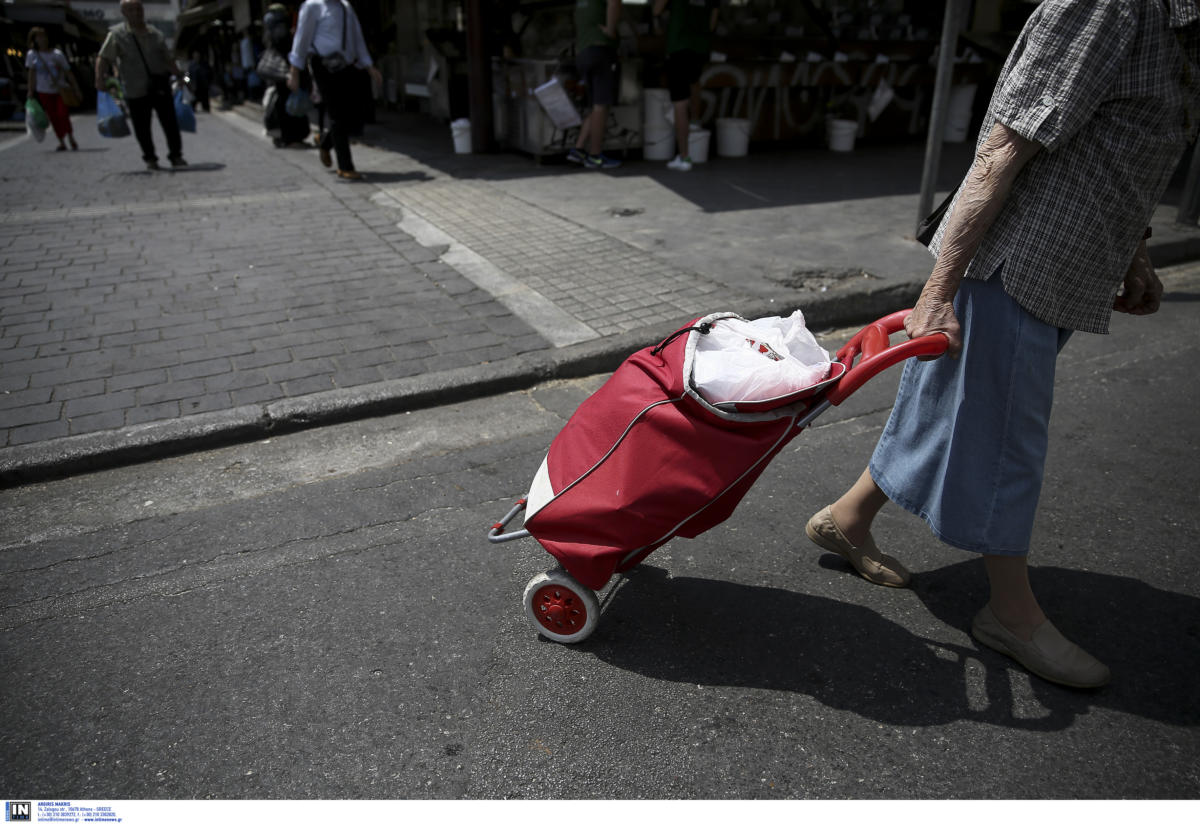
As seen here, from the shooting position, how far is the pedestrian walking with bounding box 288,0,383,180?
27.6 feet

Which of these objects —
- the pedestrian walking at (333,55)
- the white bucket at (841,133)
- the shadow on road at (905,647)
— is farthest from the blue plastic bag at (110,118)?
the shadow on road at (905,647)

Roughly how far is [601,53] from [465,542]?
24.5 ft

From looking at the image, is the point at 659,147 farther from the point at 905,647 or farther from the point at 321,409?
the point at 905,647

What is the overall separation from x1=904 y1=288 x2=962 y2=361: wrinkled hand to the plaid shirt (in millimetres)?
145

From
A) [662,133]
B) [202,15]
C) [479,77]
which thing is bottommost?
[662,133]

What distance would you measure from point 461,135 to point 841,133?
5227mm

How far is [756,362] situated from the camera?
81.3 inches

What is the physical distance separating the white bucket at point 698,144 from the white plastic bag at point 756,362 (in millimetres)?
8082

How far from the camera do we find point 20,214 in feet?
25.9

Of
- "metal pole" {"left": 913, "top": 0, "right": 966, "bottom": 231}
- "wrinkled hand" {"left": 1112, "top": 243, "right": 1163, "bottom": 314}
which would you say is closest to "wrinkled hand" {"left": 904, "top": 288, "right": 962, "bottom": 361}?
"wrinkled hand" {"left": 1112, "top": 243, "right": 1163, "bottom": 314}

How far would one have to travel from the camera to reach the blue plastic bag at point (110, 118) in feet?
31.7

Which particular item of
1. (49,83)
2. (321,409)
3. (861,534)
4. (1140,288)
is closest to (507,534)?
(861,534)
